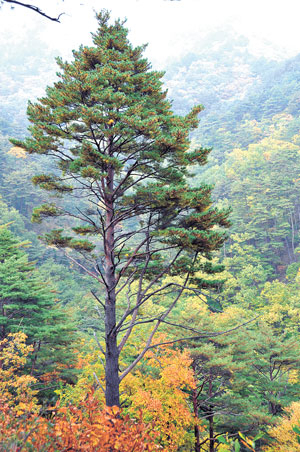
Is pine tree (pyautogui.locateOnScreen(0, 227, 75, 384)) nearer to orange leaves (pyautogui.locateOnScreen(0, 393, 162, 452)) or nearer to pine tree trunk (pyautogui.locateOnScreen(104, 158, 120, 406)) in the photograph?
pine tree trunk (pyautogui.locateOnScreen(104, 158, 120, 406))

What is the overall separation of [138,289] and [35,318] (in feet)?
23.5

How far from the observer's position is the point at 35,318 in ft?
40.8

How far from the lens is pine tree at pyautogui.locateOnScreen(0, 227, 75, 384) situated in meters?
11.8

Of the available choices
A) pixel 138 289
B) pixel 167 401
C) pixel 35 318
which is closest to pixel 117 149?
pixel 138 289

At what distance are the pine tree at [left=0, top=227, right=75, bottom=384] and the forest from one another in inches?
3.3

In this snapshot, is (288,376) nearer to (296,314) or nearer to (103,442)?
(296,314)

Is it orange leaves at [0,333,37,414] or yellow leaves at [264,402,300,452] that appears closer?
orange leaves at [0,333,37,414]

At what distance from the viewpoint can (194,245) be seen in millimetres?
5570

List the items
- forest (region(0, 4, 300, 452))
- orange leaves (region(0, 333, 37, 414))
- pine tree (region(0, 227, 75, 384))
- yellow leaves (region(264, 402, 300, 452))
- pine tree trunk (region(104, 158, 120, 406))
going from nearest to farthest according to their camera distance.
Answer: forest (region(0, 4, 300, 452))
pine tree trunk (region(104, 158, 120, 406))
orange leaves (region(0, 333, 37, 414))
yellow leaves (region(264, 402, 300, 452))
pine tree (region(0, 227, 75, 384))

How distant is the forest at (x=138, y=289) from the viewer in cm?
527

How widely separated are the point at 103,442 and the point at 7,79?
131510 mm

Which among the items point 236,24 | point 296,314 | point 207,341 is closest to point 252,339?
point 207,341

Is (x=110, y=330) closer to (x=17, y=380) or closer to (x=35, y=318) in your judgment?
(x=17, y=380)

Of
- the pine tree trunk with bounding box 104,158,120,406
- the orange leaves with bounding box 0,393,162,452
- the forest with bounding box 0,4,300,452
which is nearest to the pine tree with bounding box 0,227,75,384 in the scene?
the forest with bounding box 0,4,300,452
